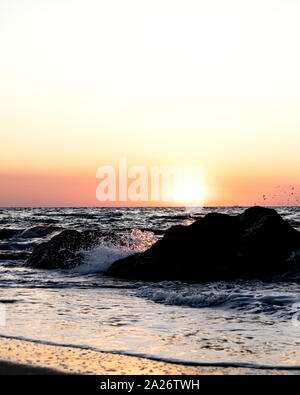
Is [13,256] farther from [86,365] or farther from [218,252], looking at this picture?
[86,365]

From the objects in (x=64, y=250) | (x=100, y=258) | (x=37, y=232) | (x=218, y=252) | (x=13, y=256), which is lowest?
(x=13, y=256)

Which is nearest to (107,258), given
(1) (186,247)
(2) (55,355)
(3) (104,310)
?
(1) (186,247)

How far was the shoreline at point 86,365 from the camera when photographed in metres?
4.51

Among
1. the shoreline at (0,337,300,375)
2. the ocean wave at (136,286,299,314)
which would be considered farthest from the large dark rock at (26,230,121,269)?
the shoreline at (0,337,300,375)

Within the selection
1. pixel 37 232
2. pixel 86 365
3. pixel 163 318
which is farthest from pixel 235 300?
pixel 37 232

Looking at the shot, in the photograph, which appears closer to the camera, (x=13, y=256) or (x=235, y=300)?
(x=235, y=300)

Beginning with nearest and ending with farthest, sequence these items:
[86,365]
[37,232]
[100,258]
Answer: [86,365]
[100,258]
[37,232]

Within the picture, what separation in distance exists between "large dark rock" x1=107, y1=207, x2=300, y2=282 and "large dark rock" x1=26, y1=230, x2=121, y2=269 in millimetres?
1937

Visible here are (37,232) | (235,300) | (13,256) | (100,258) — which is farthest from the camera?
(37,232)

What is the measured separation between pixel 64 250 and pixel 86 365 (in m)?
9.91

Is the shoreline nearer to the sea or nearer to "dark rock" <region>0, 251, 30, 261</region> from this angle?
the sea

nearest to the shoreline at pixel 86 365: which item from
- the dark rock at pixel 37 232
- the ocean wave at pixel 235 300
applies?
the ocean wave at pixel 235 300

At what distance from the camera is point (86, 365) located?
4.68 meters

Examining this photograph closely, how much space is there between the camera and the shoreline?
4512mm
